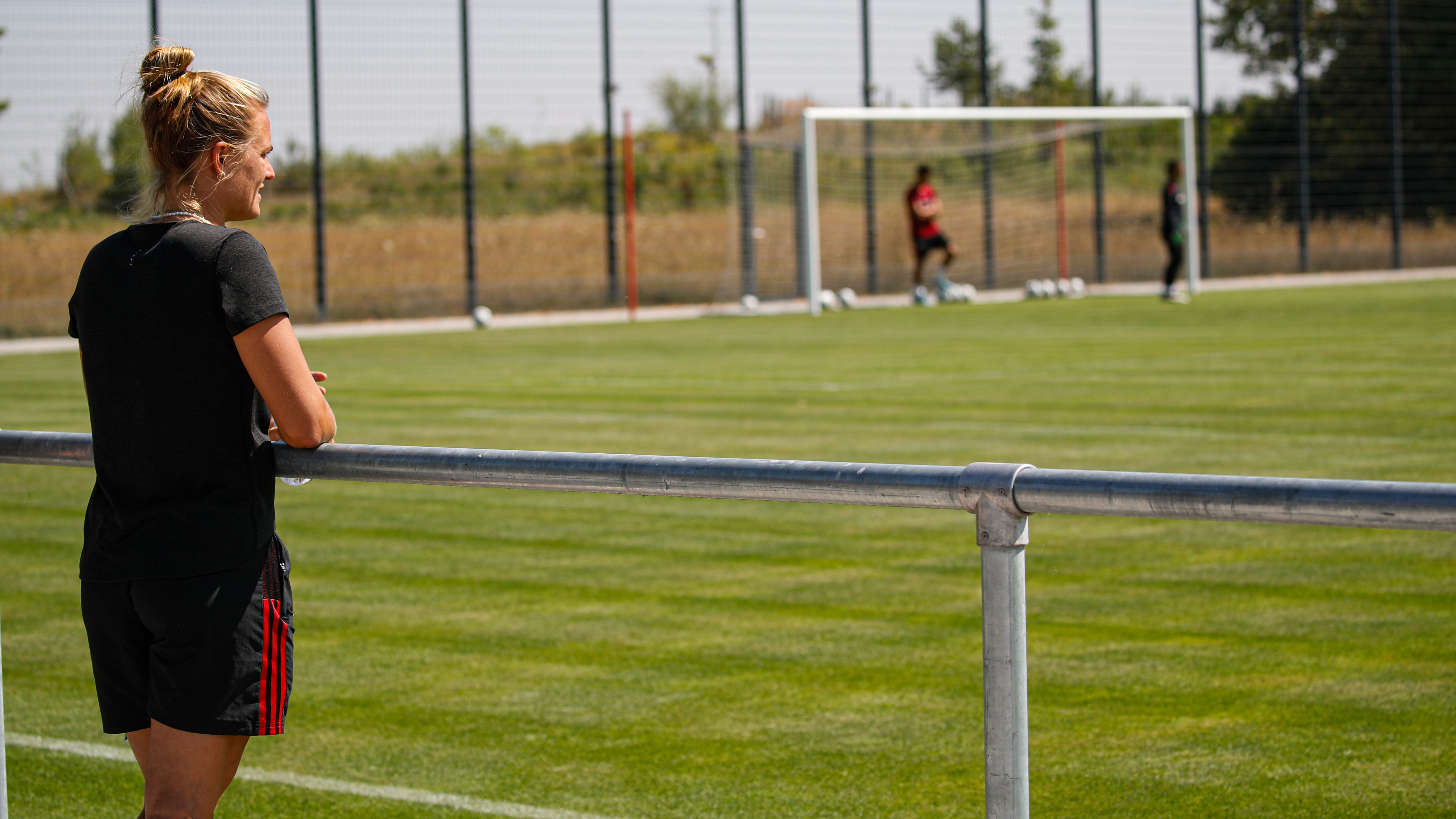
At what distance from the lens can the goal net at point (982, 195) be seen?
2955 cm

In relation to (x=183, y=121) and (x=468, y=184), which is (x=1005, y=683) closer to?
(x=183, y=121)

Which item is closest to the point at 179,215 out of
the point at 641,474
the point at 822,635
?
the point at 641,474

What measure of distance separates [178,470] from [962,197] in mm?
30140

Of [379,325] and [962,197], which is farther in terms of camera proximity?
[962,197]

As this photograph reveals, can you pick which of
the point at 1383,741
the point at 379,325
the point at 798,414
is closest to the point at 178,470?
the point at 1383,741

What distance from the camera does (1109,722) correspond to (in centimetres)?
452

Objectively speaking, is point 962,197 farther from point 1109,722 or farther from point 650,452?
point 1109,722

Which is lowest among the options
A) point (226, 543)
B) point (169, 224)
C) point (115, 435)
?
point (226, 543)

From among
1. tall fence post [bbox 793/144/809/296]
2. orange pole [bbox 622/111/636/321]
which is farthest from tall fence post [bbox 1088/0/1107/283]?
orange pole [bbox 622/111/636/321]

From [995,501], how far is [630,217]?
2604 centimetres

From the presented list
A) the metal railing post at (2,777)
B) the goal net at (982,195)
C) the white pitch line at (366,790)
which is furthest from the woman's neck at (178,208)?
the goal net at (982,195)

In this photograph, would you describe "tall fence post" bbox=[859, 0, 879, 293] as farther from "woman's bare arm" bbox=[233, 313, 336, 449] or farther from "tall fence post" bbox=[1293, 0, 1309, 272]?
"woman's bare arm" bbox=[233, 313, 336, 449]

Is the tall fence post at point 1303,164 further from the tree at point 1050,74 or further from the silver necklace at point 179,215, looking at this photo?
the silver necklace at point 179,215

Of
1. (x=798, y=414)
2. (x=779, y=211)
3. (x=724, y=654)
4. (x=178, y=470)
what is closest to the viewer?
(x=178, y=470)
